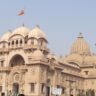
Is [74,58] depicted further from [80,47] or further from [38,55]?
[38,55]

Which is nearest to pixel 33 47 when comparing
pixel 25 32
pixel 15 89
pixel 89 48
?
pixel 25 32

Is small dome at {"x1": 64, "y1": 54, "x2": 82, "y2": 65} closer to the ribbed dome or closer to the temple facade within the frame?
the ribbed dome

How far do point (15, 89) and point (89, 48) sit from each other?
2604 centimetres

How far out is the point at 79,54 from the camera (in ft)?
224

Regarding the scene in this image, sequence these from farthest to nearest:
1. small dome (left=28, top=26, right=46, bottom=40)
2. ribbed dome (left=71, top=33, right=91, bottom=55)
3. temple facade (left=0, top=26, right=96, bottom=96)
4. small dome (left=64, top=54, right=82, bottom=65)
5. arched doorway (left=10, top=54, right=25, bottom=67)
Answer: ribbed dome (left=71, top=33, right=91, bottom=55) < small dome (left=64, top=54, right=82, bottom=65) < arched doorway (left=10, top=54, right=25, bottom=67) < small dome (left=28, top=26, right=46, bottom=40) < temple facade (left=0, top=26, right=96, bottom=96)

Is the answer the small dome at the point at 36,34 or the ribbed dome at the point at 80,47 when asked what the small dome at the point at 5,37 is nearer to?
the small dome at the point at 36,34

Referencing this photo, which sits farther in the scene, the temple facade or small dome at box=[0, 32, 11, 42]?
small dome at box=[0, 32, 11, 42]

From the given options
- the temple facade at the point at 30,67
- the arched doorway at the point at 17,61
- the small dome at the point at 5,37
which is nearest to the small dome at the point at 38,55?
the temple facade at the point at 30,67

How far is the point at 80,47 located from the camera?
229 feet

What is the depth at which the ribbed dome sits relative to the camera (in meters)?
69.4

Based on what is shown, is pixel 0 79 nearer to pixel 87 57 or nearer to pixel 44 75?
pixel 44 75

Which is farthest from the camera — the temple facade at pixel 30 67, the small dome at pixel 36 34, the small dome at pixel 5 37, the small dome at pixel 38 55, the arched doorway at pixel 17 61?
the small dome at pixel 5 37

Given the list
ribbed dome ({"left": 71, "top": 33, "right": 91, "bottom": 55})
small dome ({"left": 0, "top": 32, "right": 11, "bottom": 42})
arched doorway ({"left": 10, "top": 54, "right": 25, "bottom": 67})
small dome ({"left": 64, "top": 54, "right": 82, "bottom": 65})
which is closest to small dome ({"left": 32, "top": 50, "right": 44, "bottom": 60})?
arched doorway ({"left": 10, "top": 54, "right": 25, "bottom": 67})

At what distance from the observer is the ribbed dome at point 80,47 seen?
2731 inches
